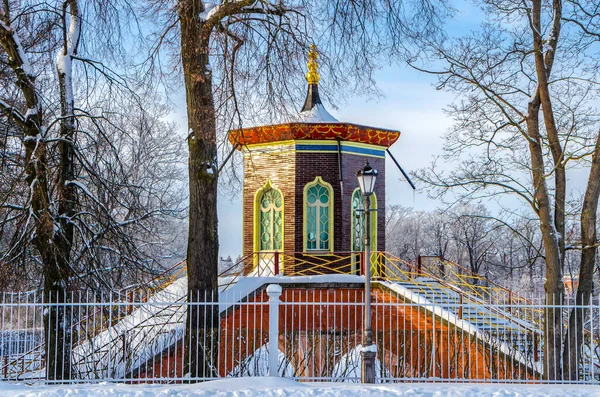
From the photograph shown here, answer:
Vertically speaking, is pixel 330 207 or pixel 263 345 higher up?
pixel 330 207

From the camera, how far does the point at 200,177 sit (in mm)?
11609

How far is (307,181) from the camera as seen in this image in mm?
18438

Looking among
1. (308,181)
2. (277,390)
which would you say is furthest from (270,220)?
(277,390)

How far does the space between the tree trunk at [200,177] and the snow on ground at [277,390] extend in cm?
160

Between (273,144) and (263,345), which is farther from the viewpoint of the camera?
(273,144)

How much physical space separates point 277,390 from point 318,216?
935 cm

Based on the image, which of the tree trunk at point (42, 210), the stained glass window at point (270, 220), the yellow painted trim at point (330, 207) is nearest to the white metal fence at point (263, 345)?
the tree trunk at point (42, 210)

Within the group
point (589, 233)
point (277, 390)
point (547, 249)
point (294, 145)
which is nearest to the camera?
point (277, 390)

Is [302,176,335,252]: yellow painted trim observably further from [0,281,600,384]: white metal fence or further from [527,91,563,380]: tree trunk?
[527,91,563,380]: tree trunk

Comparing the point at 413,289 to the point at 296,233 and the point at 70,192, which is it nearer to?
the point at 296,233

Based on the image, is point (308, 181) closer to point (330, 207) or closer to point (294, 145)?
point (330, 207)

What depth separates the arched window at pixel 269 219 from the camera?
18.8 meters

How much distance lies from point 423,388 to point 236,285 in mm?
7230

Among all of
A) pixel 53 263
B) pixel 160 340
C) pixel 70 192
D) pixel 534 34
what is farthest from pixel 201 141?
pixel 534 34
